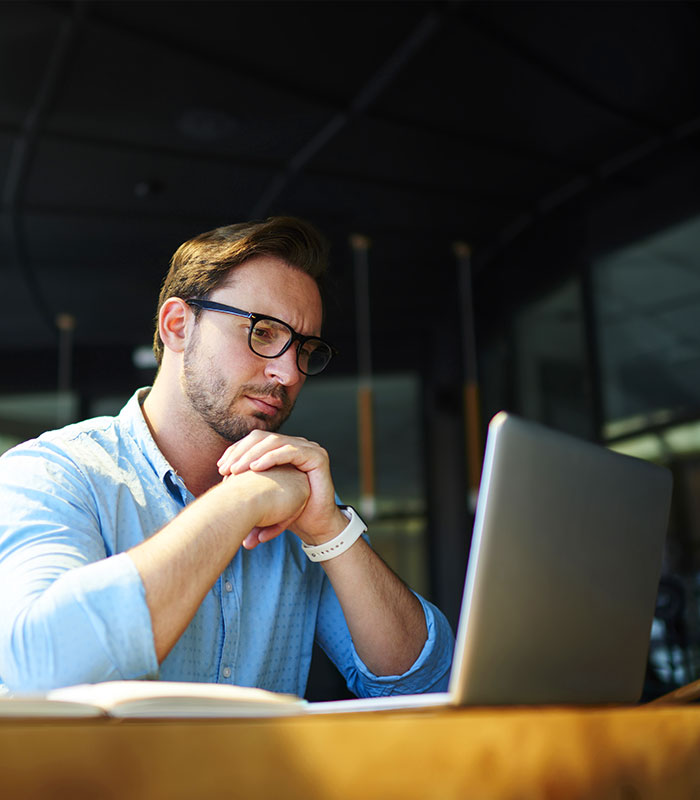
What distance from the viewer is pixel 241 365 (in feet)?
4.94

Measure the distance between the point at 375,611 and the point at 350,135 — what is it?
12.0ft

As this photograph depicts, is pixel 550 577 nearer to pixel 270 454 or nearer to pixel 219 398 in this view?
pixel 270 454

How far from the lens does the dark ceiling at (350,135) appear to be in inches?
145

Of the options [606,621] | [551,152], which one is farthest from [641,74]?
[606,621]

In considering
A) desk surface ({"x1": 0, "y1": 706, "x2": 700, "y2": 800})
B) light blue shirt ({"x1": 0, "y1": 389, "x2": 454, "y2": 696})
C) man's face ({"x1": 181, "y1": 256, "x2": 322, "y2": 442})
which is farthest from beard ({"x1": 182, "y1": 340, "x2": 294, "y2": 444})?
desk surface ({"x1": 0, "y1": 706, "x2": 700, "y2": 800})

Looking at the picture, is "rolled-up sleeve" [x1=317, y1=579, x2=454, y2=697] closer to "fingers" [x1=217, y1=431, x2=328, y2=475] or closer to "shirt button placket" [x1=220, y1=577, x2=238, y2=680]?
"shirt button placket" [x1=220, y1=577, x2=238, y2=680]

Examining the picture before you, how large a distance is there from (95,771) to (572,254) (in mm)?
5285

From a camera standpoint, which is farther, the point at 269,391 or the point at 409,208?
the point at 409,208

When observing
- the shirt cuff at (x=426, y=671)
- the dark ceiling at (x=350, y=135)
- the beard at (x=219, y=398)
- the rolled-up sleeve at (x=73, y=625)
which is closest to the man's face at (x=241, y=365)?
the beard at (x=219, y=398)

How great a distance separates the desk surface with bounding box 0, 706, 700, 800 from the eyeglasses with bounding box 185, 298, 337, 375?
987mm

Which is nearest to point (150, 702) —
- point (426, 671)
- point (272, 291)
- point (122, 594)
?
point (122, 594)

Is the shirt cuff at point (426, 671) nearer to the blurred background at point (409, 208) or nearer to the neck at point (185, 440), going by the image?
the neck at point (185, 440)

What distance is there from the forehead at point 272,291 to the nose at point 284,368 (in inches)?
2.4

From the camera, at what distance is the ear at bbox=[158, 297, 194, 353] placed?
1.56 m
